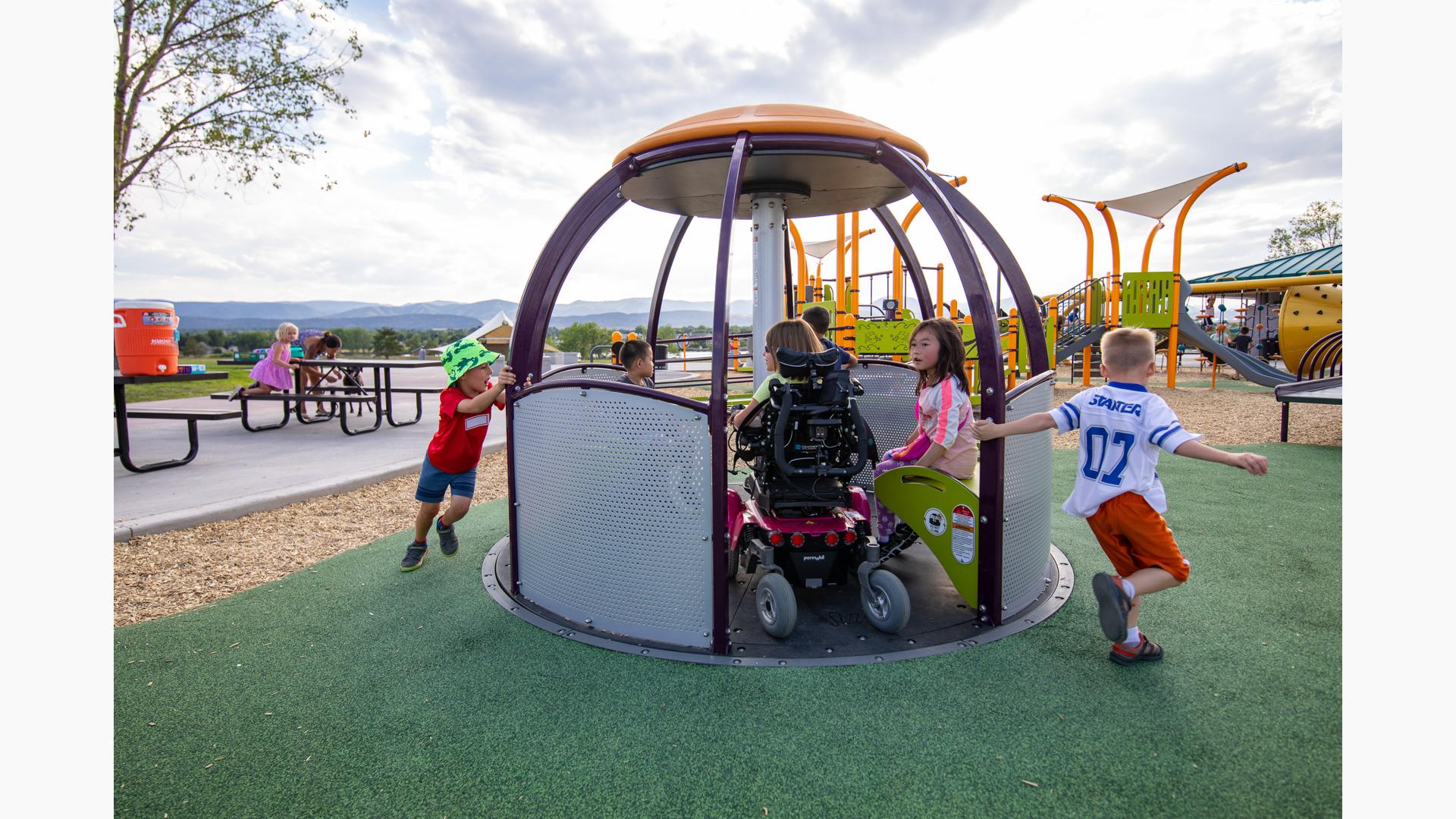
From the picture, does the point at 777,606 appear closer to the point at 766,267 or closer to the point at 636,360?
the point at 636,360

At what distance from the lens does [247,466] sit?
7.35 m

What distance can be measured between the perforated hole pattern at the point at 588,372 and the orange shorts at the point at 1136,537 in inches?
136

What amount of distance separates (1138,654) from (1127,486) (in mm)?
752

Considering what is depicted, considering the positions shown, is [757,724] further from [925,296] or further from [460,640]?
[925,296]

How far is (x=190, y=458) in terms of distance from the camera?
734cm

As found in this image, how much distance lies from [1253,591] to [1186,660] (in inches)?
47.1

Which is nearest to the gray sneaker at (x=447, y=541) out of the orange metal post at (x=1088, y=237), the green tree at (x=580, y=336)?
the orange metal post at (x=1088, y=237)

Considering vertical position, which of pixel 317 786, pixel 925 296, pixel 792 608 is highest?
pixel 925 296

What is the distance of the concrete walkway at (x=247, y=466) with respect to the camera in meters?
5.44

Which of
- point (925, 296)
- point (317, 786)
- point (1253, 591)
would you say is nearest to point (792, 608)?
point (317, 786)

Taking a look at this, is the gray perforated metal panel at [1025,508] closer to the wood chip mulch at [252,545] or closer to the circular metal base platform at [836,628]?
the circular metal base platform at [836,628]

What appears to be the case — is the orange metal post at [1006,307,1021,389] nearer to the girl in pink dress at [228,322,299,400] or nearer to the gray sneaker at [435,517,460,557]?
the gray sneaker at [435,517,460,557]

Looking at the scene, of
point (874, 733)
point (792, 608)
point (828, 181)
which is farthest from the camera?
point (828, 181)

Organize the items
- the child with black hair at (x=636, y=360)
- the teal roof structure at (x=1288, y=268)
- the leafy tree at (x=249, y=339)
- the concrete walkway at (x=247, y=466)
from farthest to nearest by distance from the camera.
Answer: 1. the leafy tree at (x=249, y=339)
2. the teal roof structure at (x=1288, y=268)
3. the concrete walkway at (x=247, y=466)
4. the child with black hair at (x=636, y=360)
